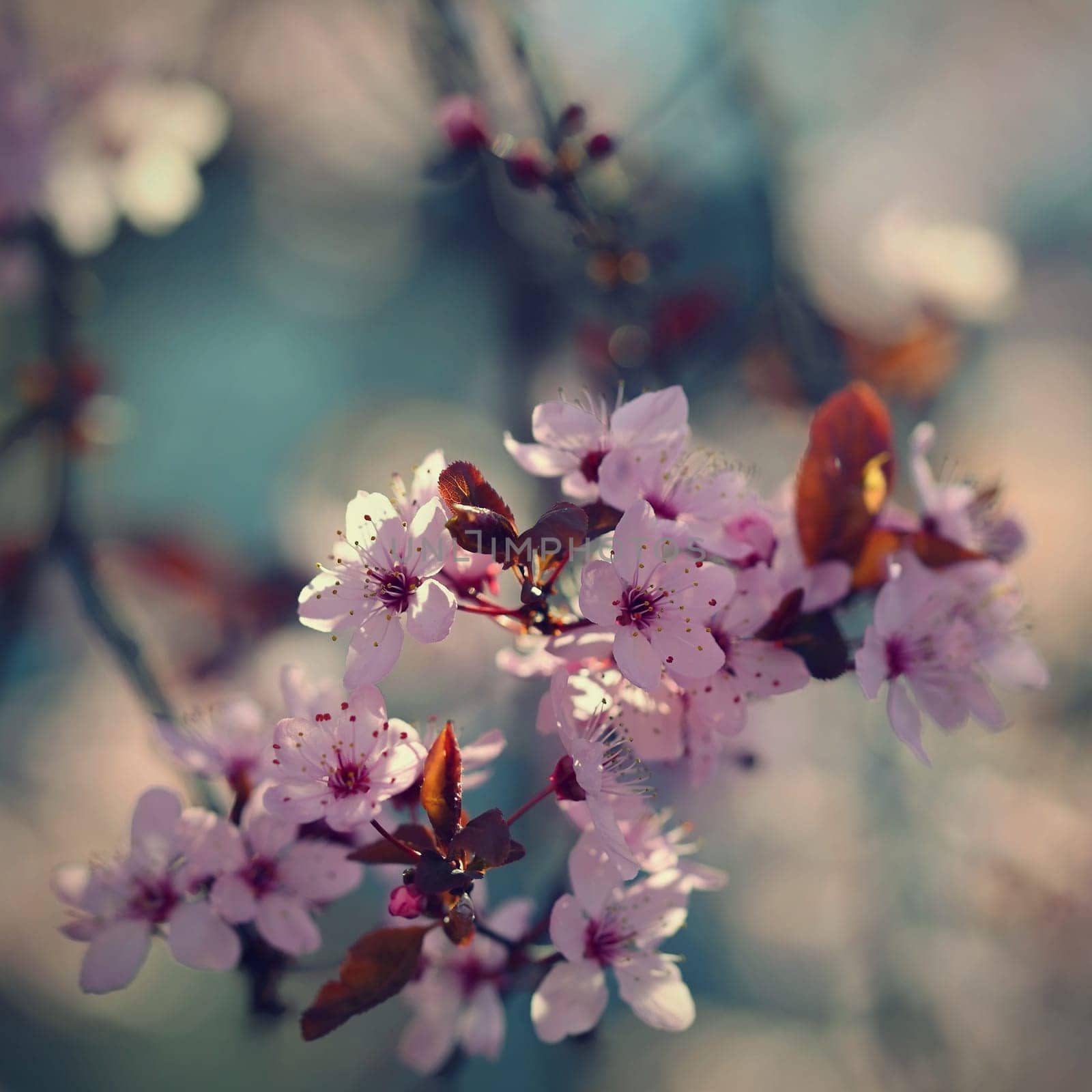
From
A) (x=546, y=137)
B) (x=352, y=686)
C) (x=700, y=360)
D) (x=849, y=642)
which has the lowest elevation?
(x=700, y=360)

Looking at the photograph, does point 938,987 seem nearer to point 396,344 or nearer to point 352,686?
point 352,686

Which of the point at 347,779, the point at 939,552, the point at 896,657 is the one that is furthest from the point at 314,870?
the point at 939,552


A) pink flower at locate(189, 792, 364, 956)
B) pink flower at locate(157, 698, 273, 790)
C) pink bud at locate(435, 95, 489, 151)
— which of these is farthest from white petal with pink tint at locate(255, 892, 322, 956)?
pink bud at locate(435, 95, 489, 151)

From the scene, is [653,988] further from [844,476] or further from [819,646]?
[844,476]

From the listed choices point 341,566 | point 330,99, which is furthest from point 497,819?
point 330,99

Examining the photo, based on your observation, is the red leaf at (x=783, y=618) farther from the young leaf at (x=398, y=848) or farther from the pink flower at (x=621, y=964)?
the young leaf at (x=398, y=848)

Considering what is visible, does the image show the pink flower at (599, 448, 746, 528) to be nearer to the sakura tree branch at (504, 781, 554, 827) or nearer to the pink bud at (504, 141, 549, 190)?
the sakura tree branch at (504, 781, 554, 827)

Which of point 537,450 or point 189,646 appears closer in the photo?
point 537,450

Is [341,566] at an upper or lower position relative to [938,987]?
upper
